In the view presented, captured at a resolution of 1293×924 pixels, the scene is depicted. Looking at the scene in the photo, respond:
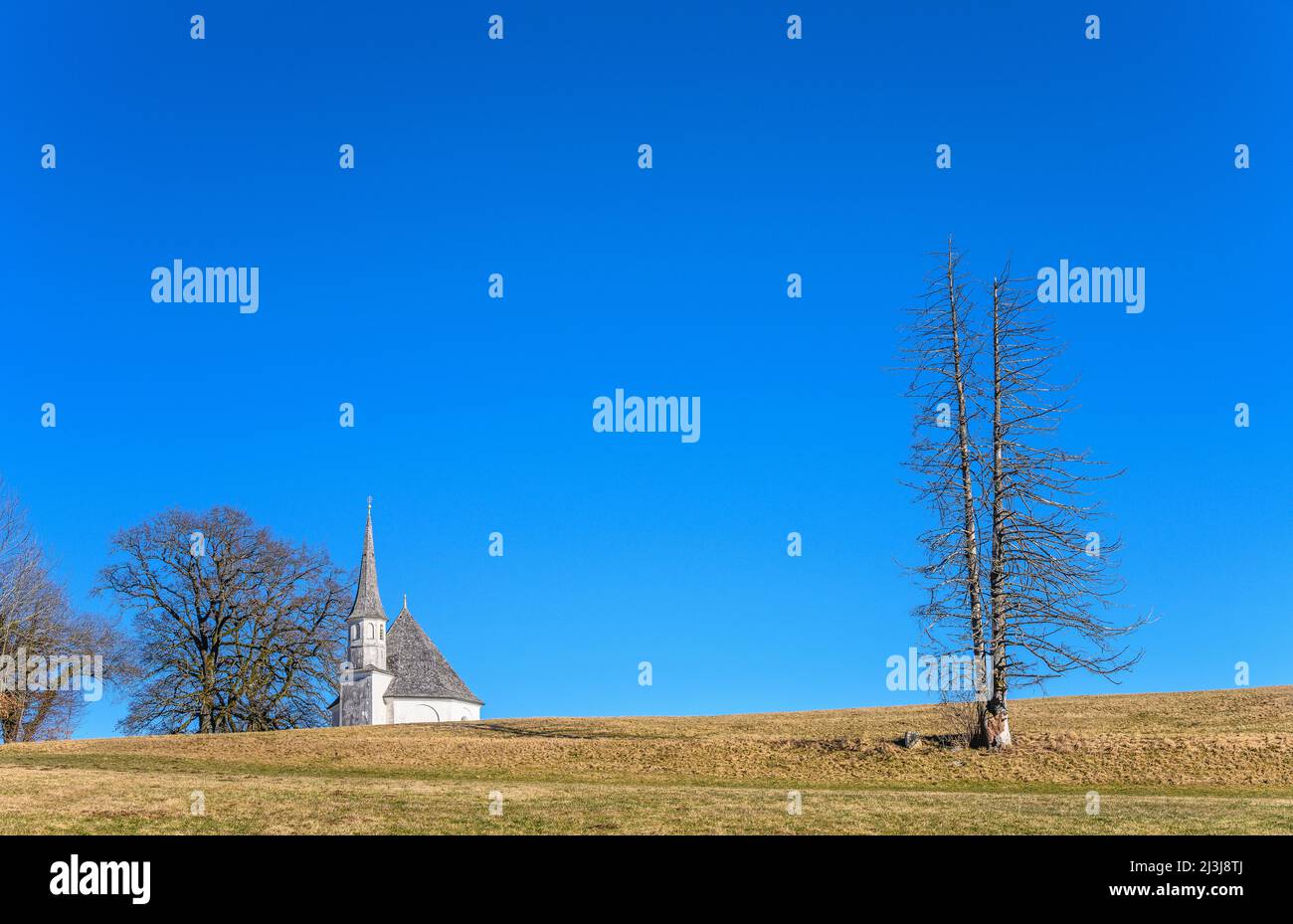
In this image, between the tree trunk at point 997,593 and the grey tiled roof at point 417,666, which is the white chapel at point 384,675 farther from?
the tree trunk at point 997,593

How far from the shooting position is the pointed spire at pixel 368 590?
2822 inches

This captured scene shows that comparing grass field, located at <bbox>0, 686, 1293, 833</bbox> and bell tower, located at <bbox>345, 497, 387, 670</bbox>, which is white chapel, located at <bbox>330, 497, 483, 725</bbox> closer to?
bell tower, located at <bbox>345, 497, 387, 670</bbox>

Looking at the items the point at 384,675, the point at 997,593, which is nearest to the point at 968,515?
the point at 997,593

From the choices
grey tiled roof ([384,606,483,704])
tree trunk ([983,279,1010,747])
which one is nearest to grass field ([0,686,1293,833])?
tree trunk ([983,279,1010,747])

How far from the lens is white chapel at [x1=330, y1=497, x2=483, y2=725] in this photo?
70.4 meters

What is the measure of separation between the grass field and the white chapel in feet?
57.8

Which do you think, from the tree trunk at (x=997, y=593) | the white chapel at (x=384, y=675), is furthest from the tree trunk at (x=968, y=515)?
the white chapel at (x=384, y=675)

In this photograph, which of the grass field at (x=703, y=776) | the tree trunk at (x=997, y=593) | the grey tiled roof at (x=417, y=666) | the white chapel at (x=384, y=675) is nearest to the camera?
the grass field at (x=703, y=776)

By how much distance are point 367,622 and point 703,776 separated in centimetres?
4209

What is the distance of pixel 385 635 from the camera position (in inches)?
2899

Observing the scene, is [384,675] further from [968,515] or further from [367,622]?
[968,515]

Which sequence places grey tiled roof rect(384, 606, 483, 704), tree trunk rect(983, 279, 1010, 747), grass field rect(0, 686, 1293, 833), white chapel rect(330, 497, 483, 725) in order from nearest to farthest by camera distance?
grass field rect(0, 686, 1293, 833)
tree trunk rect(983, 279, 1010, 747)
white chapel rect(330, 497, 483, 725)
grey tiled roof rect(384, 606, 483, 704)

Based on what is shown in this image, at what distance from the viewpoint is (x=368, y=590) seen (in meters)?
72.4
